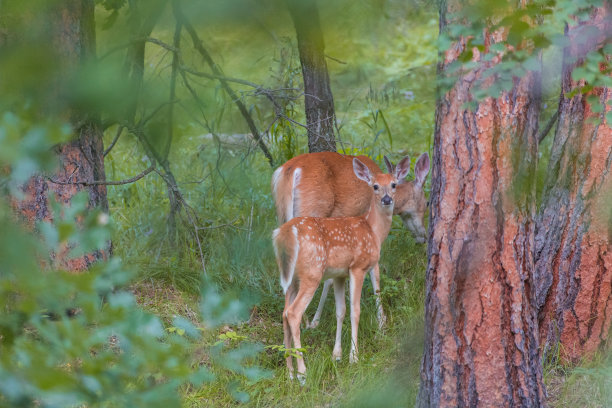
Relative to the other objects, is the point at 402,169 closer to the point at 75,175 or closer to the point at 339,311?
the point at 339,311

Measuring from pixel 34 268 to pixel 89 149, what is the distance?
14.0 feet

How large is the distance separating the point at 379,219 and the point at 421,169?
32.5 inches

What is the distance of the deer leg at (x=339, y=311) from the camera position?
17.3 feet

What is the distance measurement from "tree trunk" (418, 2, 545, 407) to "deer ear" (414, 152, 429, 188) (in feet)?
9.26

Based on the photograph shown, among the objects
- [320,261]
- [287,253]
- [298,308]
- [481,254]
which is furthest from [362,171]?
[481,254]

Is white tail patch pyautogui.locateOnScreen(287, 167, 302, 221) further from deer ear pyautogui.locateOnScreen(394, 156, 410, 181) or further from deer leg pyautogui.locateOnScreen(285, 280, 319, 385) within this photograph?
deer leg pyautogui.locateOnScreen(285, 280, 319, 385)

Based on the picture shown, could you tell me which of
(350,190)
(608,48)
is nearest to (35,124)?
(608,48)

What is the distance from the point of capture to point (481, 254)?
3.54 metres

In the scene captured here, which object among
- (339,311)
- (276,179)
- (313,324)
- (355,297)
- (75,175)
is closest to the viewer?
(75,175)

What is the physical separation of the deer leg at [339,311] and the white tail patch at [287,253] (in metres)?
0.55

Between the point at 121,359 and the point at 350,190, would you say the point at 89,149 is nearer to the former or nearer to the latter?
the point at 350,190

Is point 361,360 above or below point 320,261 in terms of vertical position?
below

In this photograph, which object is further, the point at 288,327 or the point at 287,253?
the point at 288,327

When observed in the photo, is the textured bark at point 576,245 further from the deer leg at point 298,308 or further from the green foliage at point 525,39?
the green foliage at point 525,39
